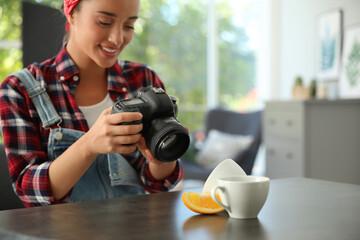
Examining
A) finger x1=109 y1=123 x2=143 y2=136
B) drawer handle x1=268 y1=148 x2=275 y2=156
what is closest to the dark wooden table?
finger x1=109 y1=123 x2=143 y2=136

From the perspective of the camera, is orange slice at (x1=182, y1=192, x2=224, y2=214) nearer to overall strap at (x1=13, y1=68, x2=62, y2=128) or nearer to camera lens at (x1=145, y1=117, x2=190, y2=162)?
camera lens at (x1=145, y1=117, x2=190, y2=162)

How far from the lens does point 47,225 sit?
0.64 m

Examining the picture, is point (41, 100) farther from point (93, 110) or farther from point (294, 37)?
point (294, 37)

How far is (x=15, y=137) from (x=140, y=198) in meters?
0.43

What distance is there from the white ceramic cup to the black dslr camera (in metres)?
0.14

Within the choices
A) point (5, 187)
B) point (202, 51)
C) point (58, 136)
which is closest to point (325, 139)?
point (202, 51)

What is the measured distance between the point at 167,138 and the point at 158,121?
0.13 feet

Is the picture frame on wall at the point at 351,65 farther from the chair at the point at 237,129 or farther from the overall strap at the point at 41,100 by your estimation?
the overall strap at the point at 41,100

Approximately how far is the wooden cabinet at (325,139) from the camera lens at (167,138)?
2361 mm

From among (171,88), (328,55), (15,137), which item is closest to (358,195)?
(15,137)

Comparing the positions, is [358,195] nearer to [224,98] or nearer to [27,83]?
[27,83]

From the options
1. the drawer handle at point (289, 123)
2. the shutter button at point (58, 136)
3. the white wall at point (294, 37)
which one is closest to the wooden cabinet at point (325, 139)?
the drawer handle at point (289, 123)

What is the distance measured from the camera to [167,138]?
0.80 m

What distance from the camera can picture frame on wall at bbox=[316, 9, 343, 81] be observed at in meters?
3.46
